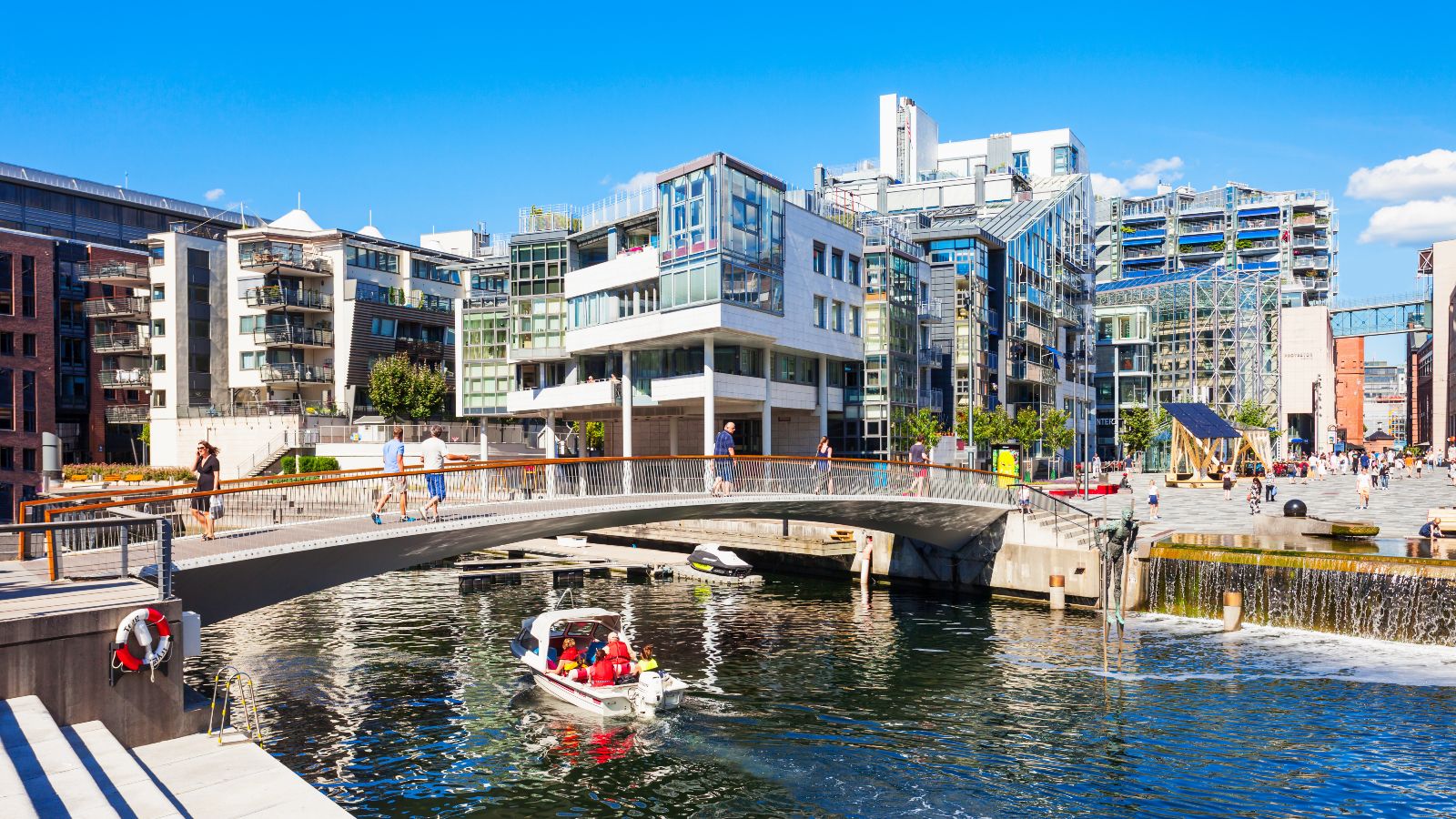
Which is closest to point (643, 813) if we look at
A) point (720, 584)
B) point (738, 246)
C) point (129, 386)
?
point (720, 584)

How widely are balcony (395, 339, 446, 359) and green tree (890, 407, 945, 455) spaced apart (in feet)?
126

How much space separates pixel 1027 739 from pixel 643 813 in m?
8.97

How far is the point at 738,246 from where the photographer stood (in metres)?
51.1

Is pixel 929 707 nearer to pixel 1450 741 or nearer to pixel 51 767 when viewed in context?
pixel 1450 741

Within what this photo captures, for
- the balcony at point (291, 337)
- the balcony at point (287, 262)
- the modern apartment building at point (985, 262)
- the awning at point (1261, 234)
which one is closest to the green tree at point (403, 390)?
the balcony at point (291, 337)

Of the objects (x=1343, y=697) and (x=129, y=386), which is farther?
(x=129, y=386)

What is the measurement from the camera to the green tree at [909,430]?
215 ft

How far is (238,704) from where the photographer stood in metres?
25.5

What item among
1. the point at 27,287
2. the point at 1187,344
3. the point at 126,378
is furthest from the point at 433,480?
the point at 1187,344

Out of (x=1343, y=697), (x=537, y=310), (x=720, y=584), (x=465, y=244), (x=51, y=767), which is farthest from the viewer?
(x=465, y=244)

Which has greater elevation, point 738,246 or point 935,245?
point 935,245

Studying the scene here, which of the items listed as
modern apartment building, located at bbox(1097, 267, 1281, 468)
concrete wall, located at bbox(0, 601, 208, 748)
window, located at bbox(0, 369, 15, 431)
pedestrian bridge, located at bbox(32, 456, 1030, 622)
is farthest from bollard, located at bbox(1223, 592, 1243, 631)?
modern apartment building, located at bbox(1097, 267, 1281, 468)

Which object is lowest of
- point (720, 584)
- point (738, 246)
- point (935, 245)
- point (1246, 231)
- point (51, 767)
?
point (720, 584)

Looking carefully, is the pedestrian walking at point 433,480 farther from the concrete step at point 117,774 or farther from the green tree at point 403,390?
the green tree at point 403,390
